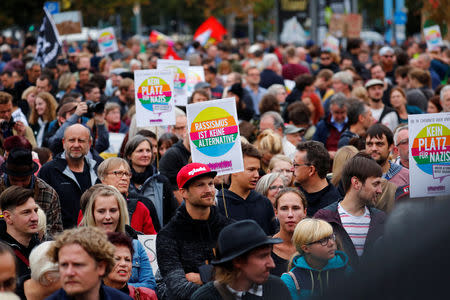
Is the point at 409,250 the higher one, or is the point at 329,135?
the point at 409,250

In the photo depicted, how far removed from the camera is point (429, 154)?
677 centimetres

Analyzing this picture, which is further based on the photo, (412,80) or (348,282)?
(412,80)

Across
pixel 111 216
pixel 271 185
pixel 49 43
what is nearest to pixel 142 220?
pixel 111 216

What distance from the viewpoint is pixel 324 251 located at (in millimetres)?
5500

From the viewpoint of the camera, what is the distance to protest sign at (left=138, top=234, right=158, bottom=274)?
693cm

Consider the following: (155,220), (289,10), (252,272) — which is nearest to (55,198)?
(155,220)

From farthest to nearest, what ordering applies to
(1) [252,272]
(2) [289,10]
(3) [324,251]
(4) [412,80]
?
(2) [289,10] → (4) [412,80] → (3) [324,251] → (1) [252,272]

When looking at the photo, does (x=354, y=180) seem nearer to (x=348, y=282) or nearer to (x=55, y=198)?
(x=55, y=198)

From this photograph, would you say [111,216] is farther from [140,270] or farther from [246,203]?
[246,203]

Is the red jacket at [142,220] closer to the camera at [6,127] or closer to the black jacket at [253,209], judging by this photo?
the black jacket at [253,209]

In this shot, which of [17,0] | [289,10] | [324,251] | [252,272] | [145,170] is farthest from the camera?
[17,0]

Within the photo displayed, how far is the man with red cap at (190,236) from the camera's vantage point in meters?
5.40

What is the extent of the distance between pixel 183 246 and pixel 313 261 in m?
0.90

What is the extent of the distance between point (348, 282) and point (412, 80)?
1314cm
